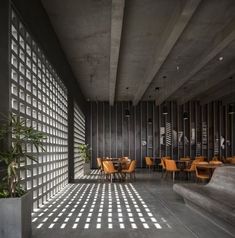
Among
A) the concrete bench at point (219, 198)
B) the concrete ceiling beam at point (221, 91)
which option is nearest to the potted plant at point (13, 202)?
the concrete bench at point (219, 198)

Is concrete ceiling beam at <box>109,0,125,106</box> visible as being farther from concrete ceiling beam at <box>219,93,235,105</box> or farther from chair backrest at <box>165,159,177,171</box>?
concrete ceiling beam at <box>219,93,235,105</box>

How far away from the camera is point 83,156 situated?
1529 cm

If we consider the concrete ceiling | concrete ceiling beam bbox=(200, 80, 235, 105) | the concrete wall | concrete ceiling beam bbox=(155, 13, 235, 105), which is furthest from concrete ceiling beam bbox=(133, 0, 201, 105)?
concrete ceiling beam bbox=(200, 80, 235, 105)

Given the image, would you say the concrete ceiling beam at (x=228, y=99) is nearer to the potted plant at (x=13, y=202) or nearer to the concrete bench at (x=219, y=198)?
the concrete bench at (x=219, y=198)

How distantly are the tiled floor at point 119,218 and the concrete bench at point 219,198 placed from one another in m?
0.13

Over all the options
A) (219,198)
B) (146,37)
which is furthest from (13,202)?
(146,37)

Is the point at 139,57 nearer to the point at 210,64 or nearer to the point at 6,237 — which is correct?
the point at 210,64

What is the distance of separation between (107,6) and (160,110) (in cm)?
1396

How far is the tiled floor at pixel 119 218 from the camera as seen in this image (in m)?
4.38

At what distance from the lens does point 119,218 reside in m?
5.33

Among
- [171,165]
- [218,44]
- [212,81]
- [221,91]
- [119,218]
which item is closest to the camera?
[119,218]

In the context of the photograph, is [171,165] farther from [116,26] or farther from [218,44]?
[116,26]

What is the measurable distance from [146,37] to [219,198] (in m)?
5.17

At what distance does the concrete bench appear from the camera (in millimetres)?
3916
